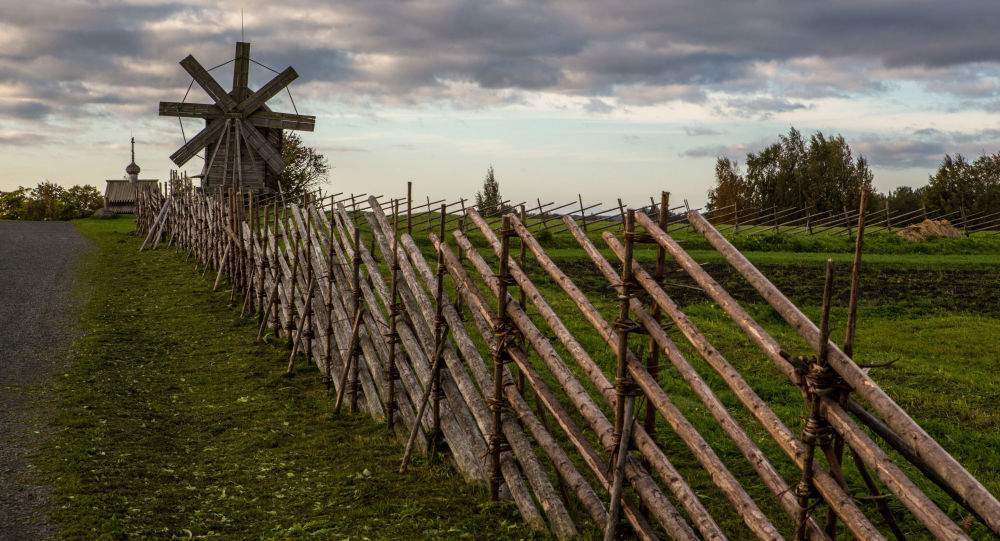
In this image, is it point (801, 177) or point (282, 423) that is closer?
point (282, 423)

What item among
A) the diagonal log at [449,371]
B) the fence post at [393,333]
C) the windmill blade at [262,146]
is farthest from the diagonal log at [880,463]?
the windmill blade at [262,146]

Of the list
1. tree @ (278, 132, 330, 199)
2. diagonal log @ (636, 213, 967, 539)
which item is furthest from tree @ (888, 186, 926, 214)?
diagonal log @ (636, 213, 967, 539)

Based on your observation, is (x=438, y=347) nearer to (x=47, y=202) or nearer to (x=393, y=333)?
(x=393, y=333)

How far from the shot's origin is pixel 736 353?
14.6 meters

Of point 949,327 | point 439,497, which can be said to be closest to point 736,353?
point 949,327

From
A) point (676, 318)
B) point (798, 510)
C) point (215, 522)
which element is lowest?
point (215, 522)

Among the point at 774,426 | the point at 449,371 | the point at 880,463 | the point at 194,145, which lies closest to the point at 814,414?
the point at 880,463

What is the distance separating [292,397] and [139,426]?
7.15 feet

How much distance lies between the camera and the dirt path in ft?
27.6

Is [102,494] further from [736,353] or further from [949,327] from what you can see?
[949,327]

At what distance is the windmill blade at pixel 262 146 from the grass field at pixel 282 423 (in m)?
11.6

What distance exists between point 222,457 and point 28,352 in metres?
6.21

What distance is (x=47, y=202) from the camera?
6669 centimetres

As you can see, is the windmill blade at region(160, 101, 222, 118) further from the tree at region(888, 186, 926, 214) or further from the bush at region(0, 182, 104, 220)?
the tree at region(888, 186, 926, 214)
